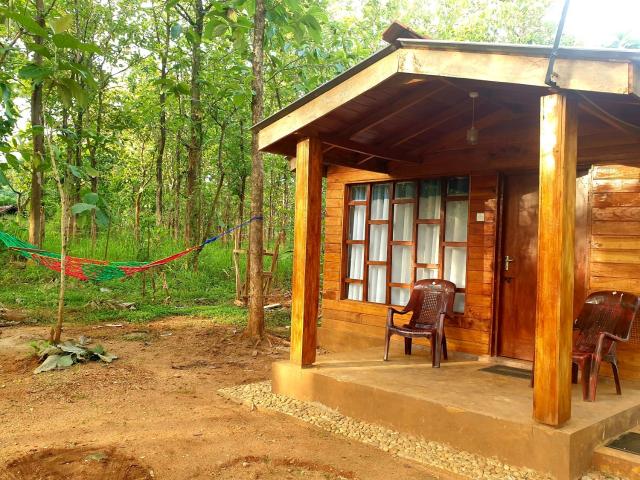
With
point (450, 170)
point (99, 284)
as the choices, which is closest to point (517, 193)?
point (450, 170)

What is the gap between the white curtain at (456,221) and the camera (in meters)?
4.91

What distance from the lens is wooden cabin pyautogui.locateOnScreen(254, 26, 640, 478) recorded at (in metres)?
2.78

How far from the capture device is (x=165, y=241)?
1155 cm

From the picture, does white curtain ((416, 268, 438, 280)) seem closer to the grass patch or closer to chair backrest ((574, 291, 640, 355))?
chair backrest ((574, 291, 640, 355))

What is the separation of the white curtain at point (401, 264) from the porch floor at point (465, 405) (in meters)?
1.02

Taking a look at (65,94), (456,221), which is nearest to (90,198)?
(65,94)

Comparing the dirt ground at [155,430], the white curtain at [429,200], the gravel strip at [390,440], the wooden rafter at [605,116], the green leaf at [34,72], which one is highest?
the wooden rafter at [605,116]

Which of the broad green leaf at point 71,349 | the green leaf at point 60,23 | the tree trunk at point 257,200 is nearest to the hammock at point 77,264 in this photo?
the tree trunk at point 257,200

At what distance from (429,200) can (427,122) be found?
2.89 ft

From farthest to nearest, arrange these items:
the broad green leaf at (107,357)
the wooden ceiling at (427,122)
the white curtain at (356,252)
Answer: the white curtain at (356,252) < the broad green leaf at (107,357) < the wooden ceiling at (427,122)

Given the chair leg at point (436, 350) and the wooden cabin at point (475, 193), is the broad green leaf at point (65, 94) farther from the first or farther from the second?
the chair leg at point (436, 350)

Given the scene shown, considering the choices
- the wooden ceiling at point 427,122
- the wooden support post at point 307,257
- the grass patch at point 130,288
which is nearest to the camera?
the wooden ceiling at point 427,122

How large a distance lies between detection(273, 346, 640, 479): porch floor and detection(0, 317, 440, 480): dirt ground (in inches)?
13.3

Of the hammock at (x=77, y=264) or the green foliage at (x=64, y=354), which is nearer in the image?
the green foliage at (x=64, y=354)
